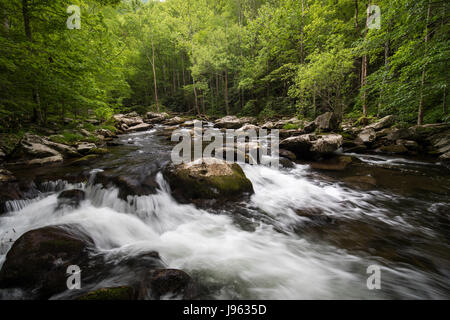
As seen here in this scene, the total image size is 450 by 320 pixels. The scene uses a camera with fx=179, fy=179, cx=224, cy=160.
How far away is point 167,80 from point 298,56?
23369 millimetres

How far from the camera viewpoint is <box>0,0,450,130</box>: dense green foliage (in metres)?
5.73

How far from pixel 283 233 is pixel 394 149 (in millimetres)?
7812

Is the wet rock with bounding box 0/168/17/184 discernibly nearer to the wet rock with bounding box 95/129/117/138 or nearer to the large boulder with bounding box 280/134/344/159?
the wet rock with bounding box 95/129/117/138

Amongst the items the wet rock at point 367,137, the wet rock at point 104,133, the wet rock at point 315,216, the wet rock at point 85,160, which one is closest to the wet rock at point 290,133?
the wet rock at point 367,137

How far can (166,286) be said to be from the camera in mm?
1793

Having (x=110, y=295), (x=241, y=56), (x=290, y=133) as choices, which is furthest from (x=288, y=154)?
(x=241, y=56)

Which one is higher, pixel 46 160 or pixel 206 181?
pixel 46 160

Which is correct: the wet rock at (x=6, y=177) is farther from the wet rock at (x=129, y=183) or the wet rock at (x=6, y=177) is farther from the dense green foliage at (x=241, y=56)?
the dense green foliage at (x=241, y=56)

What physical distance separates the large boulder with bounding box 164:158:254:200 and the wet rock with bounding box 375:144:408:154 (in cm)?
729

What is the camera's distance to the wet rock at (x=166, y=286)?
173 centimetres

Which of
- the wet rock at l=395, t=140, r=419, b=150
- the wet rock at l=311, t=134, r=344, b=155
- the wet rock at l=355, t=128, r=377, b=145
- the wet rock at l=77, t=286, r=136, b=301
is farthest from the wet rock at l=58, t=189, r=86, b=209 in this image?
the wet rock at l=395, t=140, r=419, b=150

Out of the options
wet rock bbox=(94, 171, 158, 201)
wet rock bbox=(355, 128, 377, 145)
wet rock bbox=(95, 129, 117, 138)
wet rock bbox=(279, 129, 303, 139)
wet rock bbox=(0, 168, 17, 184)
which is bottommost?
wet rock bbox=(94, 171, 158, 201)

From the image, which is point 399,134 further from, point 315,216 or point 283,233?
point 283,233

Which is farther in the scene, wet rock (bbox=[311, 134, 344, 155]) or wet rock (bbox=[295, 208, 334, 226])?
wet rock (bbox=[311, 134, 344, 155])
